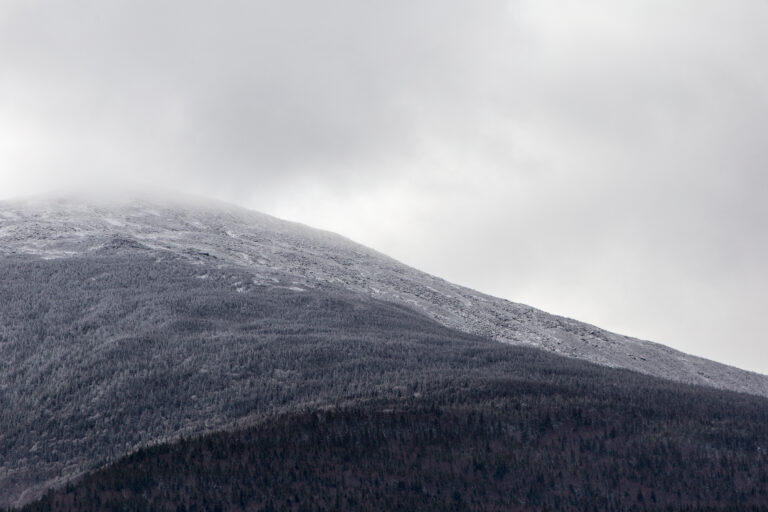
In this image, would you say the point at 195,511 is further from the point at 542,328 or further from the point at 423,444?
the point at 542,328

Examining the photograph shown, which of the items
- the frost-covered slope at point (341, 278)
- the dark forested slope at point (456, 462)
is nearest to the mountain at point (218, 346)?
the frost-covered slope at point (341, 278)

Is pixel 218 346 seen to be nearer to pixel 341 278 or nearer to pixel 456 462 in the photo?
pixel 456 462

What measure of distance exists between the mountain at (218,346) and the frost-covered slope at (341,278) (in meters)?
0.65

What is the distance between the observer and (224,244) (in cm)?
18038

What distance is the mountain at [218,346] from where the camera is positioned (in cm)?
9144

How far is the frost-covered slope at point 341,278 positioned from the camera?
15525cm

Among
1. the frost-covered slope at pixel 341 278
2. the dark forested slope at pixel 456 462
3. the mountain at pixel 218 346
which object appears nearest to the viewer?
the dark forested slope at pixel 456 462

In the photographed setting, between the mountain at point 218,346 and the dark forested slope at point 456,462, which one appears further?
the mountain at point 218,346

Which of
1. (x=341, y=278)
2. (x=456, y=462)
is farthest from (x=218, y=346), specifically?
(x=341, y=278)

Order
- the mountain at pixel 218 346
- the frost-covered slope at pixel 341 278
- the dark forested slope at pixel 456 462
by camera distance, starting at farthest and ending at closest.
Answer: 1. the frost-covered slope at pixel 341 278
2. the mountain at pixel 218 346
3. the dark forested slope at pixel 456 462

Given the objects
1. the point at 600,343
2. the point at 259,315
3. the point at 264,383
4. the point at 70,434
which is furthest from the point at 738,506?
the point at 600,343

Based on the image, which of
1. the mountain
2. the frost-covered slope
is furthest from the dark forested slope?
the frost-covered slope

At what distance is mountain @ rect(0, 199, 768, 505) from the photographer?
91438 mm

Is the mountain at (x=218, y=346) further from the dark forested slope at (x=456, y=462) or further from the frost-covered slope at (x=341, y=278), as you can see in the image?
the dark forested slope at (x=456, y=462)
